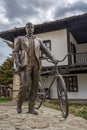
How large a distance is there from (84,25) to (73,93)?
480cm

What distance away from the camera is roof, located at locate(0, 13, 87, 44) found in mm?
18578

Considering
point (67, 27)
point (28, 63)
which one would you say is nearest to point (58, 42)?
point (67, 27)

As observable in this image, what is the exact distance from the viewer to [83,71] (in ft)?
64.5

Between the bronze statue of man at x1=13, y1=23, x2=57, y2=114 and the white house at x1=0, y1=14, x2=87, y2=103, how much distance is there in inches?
478

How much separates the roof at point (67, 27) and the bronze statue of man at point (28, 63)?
12213mm

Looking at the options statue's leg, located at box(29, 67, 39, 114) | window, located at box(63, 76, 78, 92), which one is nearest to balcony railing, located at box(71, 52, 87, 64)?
window, located at box(63, 76, 78, 92)

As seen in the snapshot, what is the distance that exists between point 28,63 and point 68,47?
43.0 feet

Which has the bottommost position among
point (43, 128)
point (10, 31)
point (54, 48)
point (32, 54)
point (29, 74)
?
point (43, 128)

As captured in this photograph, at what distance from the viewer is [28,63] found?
243 inches

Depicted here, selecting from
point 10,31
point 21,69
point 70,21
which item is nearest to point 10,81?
point 10,31

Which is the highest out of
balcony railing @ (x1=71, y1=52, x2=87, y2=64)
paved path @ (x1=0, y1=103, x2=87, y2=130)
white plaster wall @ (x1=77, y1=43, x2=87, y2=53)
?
white plaster wall @ (x1=77, y1=43, x2=87, y2=53)

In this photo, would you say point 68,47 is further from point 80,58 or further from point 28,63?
point 28,63

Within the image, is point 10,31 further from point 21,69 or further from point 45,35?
point 21,69

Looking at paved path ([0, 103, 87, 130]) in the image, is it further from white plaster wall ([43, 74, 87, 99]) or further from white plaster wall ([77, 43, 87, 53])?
white plaster wall ([77, 43, 87, 53])
